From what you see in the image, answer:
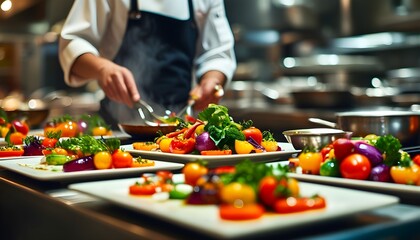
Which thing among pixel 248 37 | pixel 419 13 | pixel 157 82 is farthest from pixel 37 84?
pixel 157 82

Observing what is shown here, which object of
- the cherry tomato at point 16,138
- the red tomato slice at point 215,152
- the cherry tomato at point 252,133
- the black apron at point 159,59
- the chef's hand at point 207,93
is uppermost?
the black apron at point 159,59

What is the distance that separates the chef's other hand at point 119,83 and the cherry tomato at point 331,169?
3.66 ft

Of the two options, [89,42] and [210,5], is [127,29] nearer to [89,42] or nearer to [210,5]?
[89,42]

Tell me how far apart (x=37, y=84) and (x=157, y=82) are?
20.2 feet

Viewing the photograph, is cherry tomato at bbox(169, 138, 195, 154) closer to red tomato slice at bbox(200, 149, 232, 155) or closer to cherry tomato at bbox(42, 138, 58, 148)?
red tomato slice at bbox(200, 149, 232, 155)

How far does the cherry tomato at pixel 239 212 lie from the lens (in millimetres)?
740

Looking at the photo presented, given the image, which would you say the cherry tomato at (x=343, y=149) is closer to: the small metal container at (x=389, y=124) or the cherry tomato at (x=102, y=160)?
the cherry tomato at (x=102, y=160)

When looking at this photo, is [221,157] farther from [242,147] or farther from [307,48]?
[307,48]

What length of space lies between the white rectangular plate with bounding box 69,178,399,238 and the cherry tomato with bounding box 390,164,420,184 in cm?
16

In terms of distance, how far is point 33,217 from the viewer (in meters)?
1.08

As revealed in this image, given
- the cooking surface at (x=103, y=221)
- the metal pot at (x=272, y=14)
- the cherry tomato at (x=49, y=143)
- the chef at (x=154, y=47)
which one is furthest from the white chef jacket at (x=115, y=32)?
the metal pot at (x=272, y=14)

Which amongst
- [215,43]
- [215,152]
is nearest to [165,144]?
[215,152]

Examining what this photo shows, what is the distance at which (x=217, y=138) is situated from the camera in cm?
138

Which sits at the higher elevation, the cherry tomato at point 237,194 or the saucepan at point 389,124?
the saucepan at point 389,124
